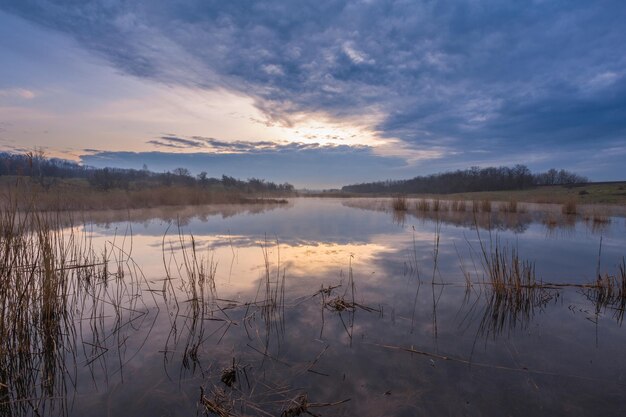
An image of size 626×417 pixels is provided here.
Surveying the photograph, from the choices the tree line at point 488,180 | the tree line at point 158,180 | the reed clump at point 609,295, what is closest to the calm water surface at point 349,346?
the reed clump at point 609,295

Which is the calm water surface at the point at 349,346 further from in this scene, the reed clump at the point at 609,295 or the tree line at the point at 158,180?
the tree line at the point at 158,180

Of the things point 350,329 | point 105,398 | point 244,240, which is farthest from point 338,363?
point 244,240

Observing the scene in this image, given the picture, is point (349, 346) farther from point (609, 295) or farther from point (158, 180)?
point (158, 180)

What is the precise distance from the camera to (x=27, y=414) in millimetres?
2719

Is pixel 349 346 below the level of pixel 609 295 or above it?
below

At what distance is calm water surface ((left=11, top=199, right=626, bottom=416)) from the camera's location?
2.89 metres

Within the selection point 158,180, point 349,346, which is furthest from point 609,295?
point 158,180

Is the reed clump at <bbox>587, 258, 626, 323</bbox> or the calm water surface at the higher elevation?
the reed clump at <bbox>587, 258, 626, 323</bbox>

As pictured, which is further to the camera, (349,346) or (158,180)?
(158,180)

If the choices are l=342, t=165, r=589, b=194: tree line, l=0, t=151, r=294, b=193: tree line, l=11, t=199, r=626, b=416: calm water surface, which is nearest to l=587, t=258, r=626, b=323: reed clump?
A: l=11, t=199, r=626, b=416: calm water surface

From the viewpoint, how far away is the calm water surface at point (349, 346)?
289cm

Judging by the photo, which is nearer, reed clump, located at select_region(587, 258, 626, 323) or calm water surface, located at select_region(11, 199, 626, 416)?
calm water surface, located at select_region(11, 199, 626, 416)

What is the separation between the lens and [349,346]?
388cm

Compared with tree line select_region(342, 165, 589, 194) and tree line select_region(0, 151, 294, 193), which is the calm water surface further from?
tree line select_region(342, 165, 589, 194)
